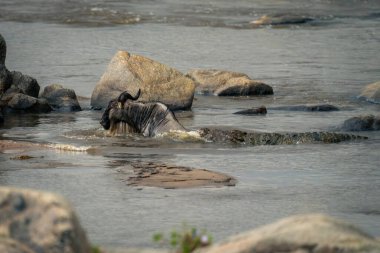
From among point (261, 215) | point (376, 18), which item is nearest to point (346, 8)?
point (376, 18)

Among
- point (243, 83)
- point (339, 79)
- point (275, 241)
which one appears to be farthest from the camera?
point (339, 79)

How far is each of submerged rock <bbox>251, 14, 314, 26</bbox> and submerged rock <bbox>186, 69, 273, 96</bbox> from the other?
16.9 m

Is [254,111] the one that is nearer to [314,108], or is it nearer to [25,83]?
[314,108]

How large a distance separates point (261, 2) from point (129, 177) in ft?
131

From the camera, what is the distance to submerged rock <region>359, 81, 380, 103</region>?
77.9 ft

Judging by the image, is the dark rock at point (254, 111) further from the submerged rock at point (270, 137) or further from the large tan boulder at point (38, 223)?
the large tan boulder at point (38, 223)

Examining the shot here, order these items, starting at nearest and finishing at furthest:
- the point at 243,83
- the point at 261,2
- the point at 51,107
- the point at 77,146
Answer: the point at 77,146
the point at 51,107
the point at 243,83
the point at 261,2

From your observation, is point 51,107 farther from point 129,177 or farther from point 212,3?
point 212,3

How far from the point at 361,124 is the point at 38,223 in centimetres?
1338

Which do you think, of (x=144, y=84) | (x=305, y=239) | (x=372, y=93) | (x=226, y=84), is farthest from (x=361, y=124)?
(x=305, y=239)

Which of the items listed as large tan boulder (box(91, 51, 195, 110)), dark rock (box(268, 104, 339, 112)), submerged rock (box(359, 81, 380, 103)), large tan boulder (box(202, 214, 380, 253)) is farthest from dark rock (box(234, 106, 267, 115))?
large tan boulder (box(202, 214, 380, 253))

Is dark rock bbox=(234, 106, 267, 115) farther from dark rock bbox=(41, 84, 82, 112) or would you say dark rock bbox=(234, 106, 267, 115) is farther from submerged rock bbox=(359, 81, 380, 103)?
dark rock bbox=(41, 84, 82, 112)

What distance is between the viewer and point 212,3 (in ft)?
175

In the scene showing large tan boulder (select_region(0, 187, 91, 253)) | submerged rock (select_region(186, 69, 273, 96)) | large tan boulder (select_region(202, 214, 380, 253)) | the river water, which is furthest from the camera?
submerged rock (select_region(186, 69, 273, 96))
